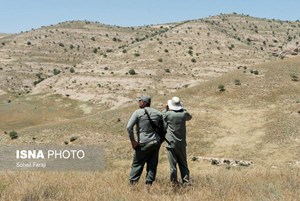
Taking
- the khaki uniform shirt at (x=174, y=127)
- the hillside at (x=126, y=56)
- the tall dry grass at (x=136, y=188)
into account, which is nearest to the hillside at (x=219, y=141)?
the tall dry grass at (x=136, y=188)

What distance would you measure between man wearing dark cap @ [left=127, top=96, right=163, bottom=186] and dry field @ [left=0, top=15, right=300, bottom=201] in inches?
22.7

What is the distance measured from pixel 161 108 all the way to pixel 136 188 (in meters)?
37.9

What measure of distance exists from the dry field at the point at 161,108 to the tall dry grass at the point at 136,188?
0.11ft

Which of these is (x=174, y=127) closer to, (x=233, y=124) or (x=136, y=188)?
(x=136, y=188)

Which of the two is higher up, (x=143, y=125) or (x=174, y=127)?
(x=143, y=125)

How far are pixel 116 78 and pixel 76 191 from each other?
71.0m

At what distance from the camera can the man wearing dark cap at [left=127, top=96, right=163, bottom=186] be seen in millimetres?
9734

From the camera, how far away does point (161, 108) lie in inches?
1858

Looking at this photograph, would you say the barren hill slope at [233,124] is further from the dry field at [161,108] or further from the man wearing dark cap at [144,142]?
the man wearing dark cap at [144,142]

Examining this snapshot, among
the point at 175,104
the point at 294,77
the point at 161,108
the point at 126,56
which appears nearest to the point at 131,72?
the point at 126,56

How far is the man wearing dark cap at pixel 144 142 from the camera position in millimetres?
9734

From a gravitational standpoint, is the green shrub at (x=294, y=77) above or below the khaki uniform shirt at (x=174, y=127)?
above

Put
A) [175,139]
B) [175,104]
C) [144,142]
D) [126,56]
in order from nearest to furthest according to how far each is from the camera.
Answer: [144,142], [175,139], [175,104], [126,56]

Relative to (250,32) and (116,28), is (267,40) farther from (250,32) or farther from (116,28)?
(116,28)
